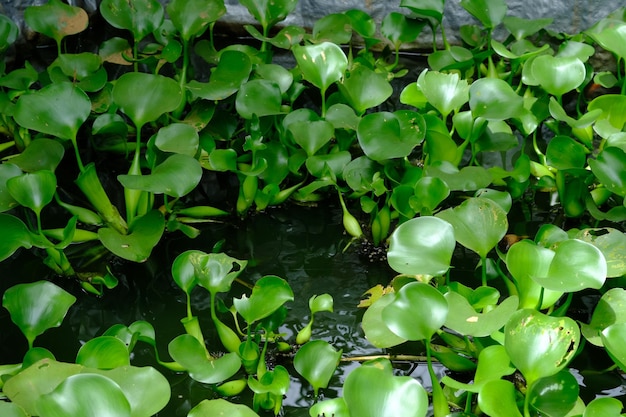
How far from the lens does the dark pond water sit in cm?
128

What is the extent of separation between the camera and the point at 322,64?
170 centimetres

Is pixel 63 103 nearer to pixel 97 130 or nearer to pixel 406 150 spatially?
pixel 97 130

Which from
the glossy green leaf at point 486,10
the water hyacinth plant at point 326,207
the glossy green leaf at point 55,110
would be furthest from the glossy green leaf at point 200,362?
the glossy green leaf at point 486,10

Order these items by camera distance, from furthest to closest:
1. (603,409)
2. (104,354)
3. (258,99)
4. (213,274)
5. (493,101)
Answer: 1. (258,99)
2. (493,101)
3. (213,274)
4. (104,354)
5. (603,409)

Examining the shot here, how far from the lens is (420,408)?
0.96m

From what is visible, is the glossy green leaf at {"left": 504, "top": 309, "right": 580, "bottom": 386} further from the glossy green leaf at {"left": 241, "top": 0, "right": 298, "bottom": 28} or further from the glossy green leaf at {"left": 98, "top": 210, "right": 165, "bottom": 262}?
the glossy green leaf at {"left": 241, "top": 0, "right": 298, "bottom": 28}

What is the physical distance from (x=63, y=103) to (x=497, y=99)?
0.84 m

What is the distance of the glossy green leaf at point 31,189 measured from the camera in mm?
1332

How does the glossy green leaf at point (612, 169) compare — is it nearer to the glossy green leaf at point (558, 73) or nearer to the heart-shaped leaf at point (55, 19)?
the glossy green leaf at point (558, 73)

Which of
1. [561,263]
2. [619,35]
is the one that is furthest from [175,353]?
[619,35]

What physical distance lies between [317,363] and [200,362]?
17 cm

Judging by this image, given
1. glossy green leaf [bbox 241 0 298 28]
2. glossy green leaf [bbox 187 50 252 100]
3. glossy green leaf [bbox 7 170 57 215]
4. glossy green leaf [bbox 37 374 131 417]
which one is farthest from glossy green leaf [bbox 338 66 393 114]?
glossy green leaf [bbox 37 374 131 417]

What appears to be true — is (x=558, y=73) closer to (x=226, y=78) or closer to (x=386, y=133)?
(x=386, y=133)

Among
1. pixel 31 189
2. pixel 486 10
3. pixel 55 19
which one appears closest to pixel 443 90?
pixel 486 10
